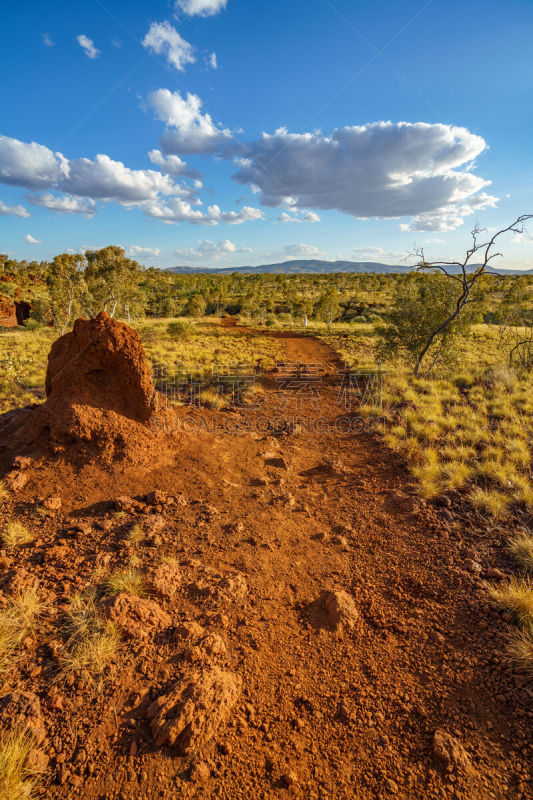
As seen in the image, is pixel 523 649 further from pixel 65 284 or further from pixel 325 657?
pixel 65 284

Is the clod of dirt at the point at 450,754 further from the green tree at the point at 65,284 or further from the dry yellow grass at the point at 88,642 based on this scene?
the green tree at the point at 65,284

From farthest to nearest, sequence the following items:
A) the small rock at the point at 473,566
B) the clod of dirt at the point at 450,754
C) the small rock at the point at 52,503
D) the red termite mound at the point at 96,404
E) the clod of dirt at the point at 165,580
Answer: the red termite mound at the point at 96,404 < the small rock at the point at 52,503 < the small rock at the point at 473,566 < the clod of dirt at the point at 165,580 < the clod of dirt at the point at 450,754

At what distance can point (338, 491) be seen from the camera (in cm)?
597

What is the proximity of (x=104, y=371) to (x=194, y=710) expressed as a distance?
5.43 metres

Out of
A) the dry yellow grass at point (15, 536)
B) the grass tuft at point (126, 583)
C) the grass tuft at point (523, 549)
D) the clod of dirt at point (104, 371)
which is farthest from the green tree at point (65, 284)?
the grass tuft at point (523, 549)

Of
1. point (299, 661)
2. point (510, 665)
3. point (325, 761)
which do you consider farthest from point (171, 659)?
point (510, 665)

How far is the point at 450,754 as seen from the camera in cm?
235

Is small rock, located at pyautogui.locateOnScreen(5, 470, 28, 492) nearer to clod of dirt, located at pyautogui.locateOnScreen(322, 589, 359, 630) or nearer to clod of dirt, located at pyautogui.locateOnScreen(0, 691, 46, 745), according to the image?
clod of dirt, located at pyautogui.locateOnScreen(0, 691, 46, 745)

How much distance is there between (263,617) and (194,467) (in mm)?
3308

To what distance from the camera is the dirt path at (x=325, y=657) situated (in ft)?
7.30

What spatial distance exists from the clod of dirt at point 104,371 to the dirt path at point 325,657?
4.45 ft

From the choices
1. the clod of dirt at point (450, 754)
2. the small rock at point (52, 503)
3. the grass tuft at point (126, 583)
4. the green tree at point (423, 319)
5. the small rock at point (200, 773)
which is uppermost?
the green tree at point (423, 319)

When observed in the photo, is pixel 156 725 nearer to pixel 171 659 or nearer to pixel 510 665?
pixel 171 659

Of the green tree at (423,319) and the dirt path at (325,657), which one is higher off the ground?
the green tree at (423,319)
